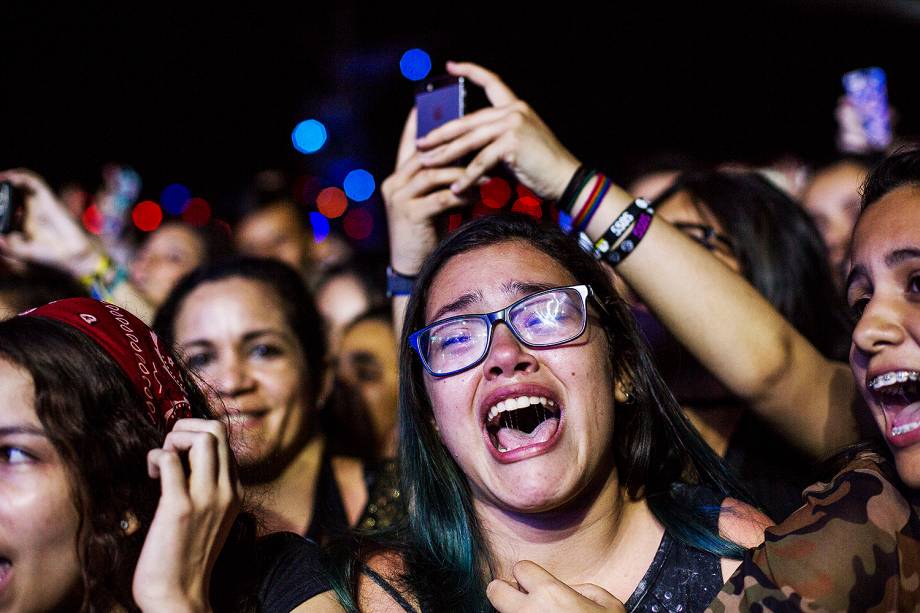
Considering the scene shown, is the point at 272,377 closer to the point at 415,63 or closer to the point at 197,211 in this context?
the point at 415,63

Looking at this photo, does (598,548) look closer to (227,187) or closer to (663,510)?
(663,510)

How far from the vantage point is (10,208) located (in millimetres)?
2975

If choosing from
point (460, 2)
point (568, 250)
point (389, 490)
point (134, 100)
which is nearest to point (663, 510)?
point (568, 250)

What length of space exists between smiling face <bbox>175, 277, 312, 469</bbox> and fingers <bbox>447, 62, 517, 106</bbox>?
115 cm

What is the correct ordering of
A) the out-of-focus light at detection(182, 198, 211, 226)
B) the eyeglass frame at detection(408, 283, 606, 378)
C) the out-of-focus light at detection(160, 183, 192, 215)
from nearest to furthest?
the eyeglass frame at detection(408, 283, 606, 378) → the out-of-focus light at detection(182, 198, 211, 226) → the out-of-focus light at detection(160, 183, 192, 215)

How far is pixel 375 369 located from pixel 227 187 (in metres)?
9.84

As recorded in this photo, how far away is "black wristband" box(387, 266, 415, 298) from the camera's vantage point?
2619 mm

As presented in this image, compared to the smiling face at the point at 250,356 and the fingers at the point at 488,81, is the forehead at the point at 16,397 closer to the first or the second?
the smiling face at the point at 250,356

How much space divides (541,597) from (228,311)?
1.75 metres

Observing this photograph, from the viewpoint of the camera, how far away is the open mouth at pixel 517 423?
196cm

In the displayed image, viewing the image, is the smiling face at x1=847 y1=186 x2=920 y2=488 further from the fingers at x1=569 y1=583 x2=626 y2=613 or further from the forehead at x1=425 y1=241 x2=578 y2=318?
the forehead at x1=425 y1=241 x2=578 y2=318

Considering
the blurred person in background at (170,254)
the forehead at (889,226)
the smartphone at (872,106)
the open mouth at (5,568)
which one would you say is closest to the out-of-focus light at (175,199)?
the blurred person in background at (170,254)

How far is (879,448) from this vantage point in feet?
6.18

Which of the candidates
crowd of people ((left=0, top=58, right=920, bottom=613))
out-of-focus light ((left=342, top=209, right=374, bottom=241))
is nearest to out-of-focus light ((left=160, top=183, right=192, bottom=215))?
out-of-focus light ((left=342, top=209, right=374, bottom=241))
